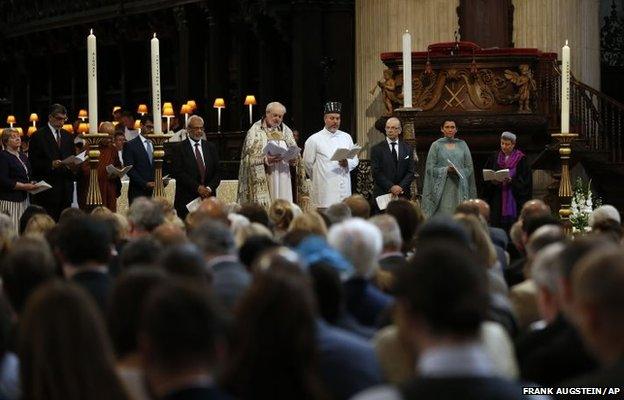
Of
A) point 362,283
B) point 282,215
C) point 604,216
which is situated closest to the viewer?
point 362,283

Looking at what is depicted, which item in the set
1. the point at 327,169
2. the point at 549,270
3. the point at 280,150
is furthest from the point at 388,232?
the point at 327,169

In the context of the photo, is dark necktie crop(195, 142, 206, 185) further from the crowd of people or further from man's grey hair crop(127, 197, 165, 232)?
the crowd of people

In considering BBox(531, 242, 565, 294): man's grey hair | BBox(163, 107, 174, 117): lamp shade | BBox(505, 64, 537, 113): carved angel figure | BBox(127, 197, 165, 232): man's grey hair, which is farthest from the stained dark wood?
BBox(531, 242, 565, 294): man's grey hair

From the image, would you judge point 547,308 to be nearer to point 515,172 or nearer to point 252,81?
point 515,172

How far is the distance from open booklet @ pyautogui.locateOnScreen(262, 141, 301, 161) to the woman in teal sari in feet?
4.94

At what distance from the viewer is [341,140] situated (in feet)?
50.6

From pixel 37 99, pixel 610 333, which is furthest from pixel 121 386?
pixel 37 99

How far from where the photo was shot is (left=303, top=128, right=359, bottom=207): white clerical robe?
15.2 m

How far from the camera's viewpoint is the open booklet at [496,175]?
14.6 meters

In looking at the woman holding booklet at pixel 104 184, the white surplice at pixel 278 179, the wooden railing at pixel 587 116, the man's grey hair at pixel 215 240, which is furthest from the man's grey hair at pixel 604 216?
the wooden railing at pixel 587 116

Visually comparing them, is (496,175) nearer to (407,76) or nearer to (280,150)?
(280,150)

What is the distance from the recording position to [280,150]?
14500 mm

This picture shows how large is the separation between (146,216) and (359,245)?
2.96 metres

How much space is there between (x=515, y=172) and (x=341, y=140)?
75.7 inches
